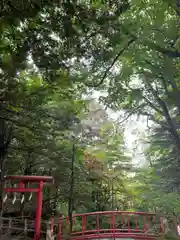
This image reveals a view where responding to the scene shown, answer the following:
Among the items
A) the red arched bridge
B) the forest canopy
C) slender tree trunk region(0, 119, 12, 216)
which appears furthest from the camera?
the red arched bridge

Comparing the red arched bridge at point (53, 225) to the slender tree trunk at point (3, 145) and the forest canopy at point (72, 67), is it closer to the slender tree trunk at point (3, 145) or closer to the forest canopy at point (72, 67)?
the slender tree trunk at point (3, 145)

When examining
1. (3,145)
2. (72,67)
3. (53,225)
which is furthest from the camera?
(53,225)

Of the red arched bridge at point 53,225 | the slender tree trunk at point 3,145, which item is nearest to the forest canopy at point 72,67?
the slender tree trunk at point 3,145

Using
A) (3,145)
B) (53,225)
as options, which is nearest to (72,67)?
(3,145)

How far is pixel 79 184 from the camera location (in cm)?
879

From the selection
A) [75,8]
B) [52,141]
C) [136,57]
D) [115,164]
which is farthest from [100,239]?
[75,8]

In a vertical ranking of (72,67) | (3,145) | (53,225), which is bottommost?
(53,225)

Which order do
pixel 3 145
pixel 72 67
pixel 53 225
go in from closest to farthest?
1. pixel 72 67
2. pixel 3 145
3. pixel 53 225

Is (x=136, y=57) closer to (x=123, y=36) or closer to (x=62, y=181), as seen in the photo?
(x=123, y=36)

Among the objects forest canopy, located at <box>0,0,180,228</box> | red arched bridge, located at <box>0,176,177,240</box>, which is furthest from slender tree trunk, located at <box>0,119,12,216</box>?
red arched bridge, located at <box>0,176,177,240</box>

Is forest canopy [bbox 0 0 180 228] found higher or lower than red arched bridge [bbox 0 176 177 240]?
higher

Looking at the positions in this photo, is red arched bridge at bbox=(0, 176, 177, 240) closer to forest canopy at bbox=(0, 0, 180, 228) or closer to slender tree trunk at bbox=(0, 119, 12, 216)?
slender tree trunk at bbox=(0, 119, 12, 216)

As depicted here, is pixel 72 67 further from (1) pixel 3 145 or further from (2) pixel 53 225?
(2) pixel 53 225

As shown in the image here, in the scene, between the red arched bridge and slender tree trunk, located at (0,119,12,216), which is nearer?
slender tree trunk, located at (0,119,12,216)
